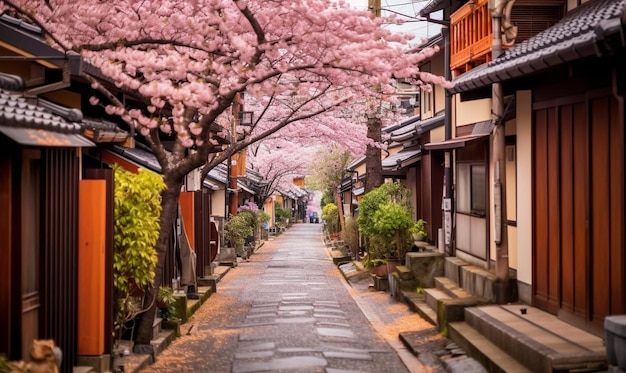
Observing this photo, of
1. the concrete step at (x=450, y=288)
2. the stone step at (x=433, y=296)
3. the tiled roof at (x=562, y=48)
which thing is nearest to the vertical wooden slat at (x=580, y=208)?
the tiled roof at (x=562, y=48)

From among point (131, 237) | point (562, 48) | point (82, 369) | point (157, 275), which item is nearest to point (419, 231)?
point (157, 275)

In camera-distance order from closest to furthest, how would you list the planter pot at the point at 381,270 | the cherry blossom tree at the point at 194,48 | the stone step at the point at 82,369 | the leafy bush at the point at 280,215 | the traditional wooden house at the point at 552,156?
the traditional wooden house at the point at 552,156 < the stone step at the point at 82,369 < the cherry blossom tree at the point at 194,48 < the planter pot at the point at 381,270 < the leafy bush at the point at 280,215

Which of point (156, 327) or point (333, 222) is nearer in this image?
point (156, 327)

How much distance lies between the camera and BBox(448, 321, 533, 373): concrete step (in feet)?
33.5

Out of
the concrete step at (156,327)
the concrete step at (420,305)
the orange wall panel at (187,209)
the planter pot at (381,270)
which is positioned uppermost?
the orange wall panel at (187,209)

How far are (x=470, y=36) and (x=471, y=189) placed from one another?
10.8 ft

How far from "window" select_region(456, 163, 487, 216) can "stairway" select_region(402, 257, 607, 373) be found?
1357mm

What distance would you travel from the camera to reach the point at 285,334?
15.4m

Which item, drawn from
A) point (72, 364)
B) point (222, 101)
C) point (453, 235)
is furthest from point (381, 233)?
point (72, 364)

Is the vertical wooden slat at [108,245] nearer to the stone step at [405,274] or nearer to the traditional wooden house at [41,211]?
the traditional wooden house at [41,211]

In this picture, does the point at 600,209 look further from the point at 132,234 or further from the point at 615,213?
the point at 132,234

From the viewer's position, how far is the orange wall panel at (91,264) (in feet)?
35.4

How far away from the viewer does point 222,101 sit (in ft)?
42.7

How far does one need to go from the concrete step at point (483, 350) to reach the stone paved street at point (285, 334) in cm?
72
